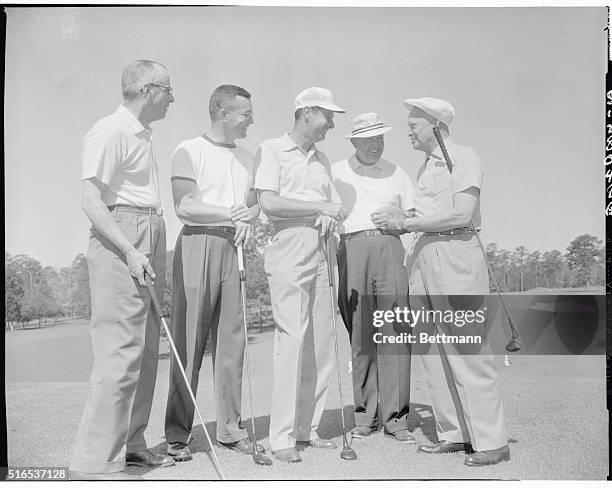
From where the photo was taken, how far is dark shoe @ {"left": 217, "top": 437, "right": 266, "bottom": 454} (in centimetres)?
413

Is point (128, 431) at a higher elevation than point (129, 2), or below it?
below

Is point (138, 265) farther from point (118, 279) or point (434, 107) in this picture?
point (434, 107)

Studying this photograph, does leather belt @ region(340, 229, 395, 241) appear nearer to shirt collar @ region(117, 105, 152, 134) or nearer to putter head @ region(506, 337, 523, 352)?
putter head @ region(506, 337, 523, 352)

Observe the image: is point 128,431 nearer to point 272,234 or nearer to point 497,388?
point 272,234

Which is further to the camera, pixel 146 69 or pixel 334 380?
pixel 334 380

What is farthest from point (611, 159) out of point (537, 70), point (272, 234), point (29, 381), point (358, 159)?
point (29, 381)

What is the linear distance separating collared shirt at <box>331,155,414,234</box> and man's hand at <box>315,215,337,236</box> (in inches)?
8.5

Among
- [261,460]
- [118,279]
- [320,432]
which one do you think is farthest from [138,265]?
[320,432]

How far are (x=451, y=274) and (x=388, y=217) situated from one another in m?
0.48

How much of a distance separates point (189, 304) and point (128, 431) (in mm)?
724

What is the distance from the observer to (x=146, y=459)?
3998 mm

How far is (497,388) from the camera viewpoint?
412 cm

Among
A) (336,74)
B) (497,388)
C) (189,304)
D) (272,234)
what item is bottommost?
(497,388)

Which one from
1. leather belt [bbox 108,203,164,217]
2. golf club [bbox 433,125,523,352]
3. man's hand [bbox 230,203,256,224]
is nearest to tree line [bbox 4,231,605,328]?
golf club [bbox 433,125,523,352]
